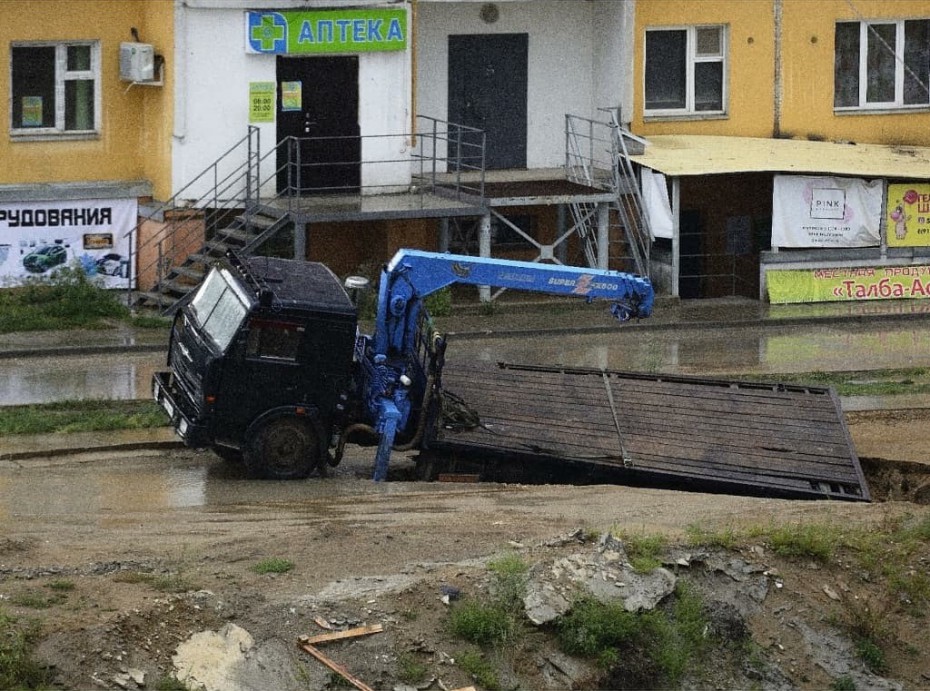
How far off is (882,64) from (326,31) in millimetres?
10740

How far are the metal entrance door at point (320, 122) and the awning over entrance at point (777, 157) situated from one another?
4952mm

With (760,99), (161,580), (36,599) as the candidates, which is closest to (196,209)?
(760,99)

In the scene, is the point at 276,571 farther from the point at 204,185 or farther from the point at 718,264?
the point at 718,264

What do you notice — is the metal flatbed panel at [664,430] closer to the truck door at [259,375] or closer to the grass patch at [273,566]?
the truck door at [259,375]

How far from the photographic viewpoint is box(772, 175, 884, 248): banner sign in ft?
95.1

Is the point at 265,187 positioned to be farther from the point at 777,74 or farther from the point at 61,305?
the point at 777,74

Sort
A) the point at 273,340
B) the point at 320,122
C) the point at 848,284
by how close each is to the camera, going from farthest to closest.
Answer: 1. the point at 848,284
2. the point at 320,122
3. the point at 273,340

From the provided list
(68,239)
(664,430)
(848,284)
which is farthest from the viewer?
(848,284)

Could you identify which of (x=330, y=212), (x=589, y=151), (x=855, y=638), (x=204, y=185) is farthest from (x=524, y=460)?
(x=589, y=151)

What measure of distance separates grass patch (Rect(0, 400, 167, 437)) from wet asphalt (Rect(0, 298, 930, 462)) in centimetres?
27

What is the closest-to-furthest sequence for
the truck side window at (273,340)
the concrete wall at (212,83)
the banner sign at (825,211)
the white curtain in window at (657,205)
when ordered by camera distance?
the truck side window at (273,340) < the concrete wall at (212,83) < the white curtain in window at (657,205) < the banner sign at (825,211)

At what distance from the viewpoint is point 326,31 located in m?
27.6

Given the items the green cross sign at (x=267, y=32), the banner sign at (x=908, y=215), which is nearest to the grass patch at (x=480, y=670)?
the green cross sign at (x=267, y=32)

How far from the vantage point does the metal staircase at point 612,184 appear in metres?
29.1
